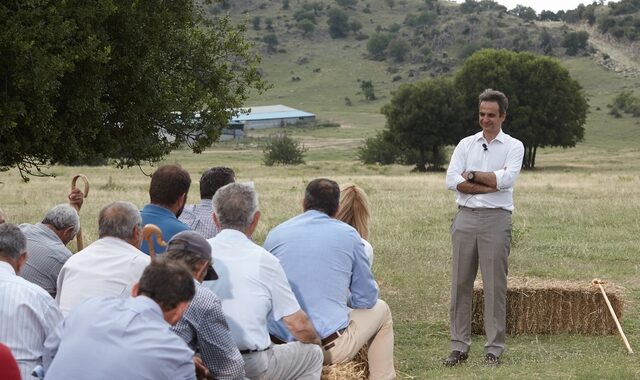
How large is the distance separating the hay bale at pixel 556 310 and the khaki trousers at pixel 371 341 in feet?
10.5

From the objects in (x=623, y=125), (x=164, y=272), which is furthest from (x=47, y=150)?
(x=623, y=125)

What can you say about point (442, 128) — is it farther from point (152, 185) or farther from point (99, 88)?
point (152, 185)

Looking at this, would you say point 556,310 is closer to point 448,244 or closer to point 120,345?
point 120,345

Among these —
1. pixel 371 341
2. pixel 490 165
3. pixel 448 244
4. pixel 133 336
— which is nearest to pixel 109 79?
pixel 448 244

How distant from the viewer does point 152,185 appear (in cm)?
904

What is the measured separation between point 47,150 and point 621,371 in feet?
29.9

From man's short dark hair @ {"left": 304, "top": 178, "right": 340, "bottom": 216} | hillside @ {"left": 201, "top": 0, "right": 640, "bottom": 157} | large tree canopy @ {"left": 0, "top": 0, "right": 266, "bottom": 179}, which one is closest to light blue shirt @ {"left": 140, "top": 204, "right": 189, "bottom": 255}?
man's short dark hair @ {"left": 304, "top": 178, "right": 340, "bottom": 216}

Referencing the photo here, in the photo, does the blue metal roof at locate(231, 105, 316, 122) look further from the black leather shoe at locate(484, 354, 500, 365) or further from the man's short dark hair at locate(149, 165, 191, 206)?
the man's short dark hair at locate(149, 165, 191, 206)

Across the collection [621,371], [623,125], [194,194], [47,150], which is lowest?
[623,125]

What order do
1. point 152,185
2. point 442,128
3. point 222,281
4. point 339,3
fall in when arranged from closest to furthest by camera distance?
point 222,281
point 152,185
point 442,128
point 339,3

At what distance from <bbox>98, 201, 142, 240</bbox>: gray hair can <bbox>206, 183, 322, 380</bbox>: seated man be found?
0.57 meters

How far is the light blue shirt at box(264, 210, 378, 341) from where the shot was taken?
316 inches

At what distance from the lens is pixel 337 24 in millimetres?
177750

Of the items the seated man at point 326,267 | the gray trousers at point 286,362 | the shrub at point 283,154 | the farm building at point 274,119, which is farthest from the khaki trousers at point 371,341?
the farm building at point 274,119
